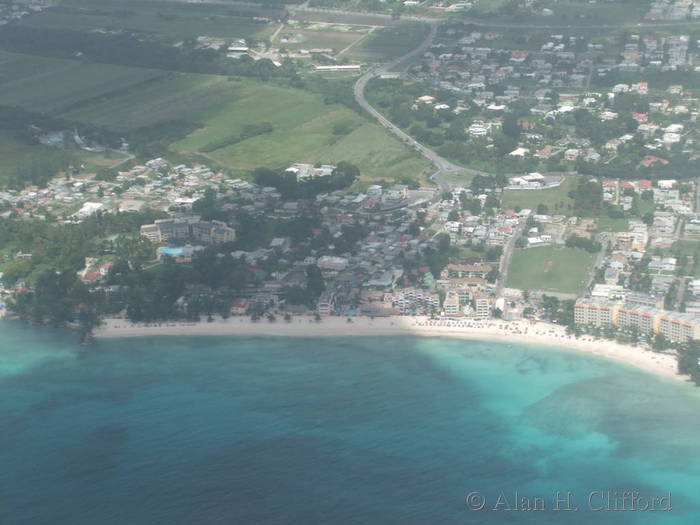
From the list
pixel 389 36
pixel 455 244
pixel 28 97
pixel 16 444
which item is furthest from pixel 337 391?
pixel 389 36

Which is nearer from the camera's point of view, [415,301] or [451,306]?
[451,306]

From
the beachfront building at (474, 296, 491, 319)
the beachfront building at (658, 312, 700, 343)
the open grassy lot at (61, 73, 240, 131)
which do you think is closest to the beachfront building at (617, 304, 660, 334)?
the beachfront building at (658, 312, 700, 343)

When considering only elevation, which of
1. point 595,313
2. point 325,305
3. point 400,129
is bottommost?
point 325,305

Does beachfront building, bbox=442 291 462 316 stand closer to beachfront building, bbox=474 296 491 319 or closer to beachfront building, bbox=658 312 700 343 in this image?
beachfront building, bbox=474 296 491 319

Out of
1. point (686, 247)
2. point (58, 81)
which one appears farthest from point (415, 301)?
point (58, 81)

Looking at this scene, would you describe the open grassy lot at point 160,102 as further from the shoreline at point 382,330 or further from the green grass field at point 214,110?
the shoreline at point 382,330

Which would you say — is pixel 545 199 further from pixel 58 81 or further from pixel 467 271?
pixel 58 81

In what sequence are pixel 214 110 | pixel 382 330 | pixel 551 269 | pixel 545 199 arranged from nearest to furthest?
1. pixel 382 330
2. pixel 551 269
3. pixel 545 199
4. pixel 214 110
